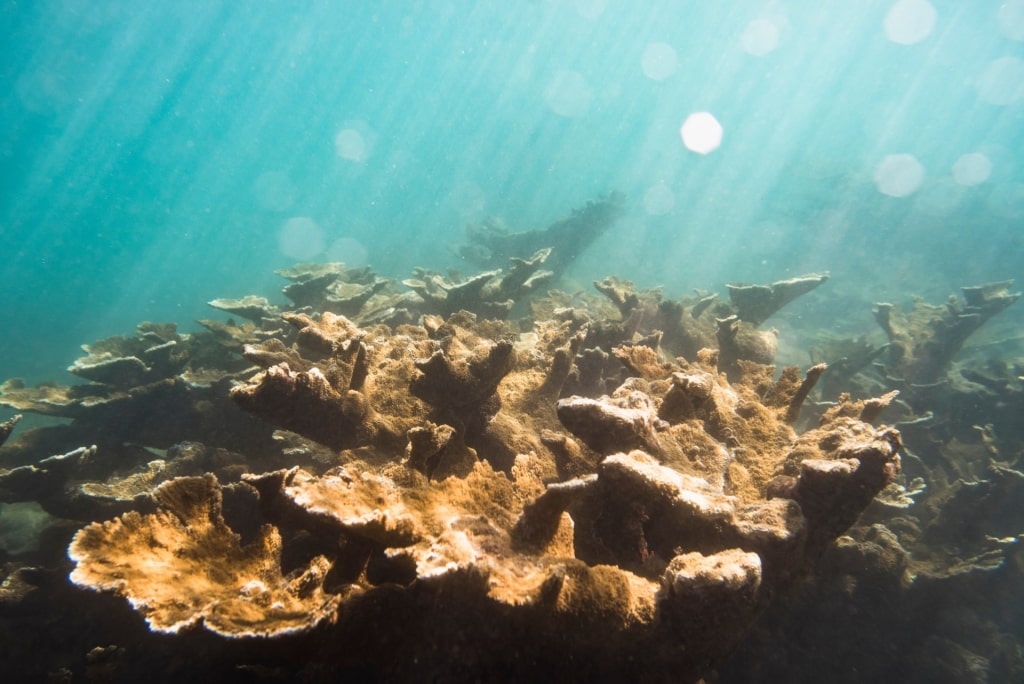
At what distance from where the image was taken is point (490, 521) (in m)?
2.22

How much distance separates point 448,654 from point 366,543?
60cm

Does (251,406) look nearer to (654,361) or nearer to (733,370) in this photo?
(654,361)

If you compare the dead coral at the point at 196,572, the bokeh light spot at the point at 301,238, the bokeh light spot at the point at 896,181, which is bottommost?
the dead coral at the point at 196,572

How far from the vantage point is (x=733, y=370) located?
19.6 ft

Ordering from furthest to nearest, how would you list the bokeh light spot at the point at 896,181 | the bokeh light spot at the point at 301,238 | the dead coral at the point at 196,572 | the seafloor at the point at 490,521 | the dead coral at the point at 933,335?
the bokeh light spot at the point at 301,238
the bokeh light spot at the point at 896,181
the dead coral at the point at 933,335
the seafloor at the point at 490,521
the dead coral at the point at 196,572

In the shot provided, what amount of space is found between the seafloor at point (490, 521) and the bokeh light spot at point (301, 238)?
68.2m

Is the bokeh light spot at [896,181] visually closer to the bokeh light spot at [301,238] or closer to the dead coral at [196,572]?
the dead coral at [196,572]

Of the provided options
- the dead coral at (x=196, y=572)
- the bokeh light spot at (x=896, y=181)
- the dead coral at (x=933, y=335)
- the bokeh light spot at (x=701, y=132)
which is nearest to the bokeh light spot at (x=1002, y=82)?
the bokeh light spot at (x=701, y=132)

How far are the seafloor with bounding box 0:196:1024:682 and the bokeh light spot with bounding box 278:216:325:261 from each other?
68.2 m

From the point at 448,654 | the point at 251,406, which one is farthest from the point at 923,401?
the point at 251,406

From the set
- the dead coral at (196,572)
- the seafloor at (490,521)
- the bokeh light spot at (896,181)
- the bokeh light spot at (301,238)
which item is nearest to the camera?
the dead coral at (196,572)

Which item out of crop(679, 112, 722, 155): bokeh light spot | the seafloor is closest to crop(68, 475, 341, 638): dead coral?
the seafloor

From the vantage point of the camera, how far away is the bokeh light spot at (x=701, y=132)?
11412 centimetres

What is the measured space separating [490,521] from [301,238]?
91.7 meters
